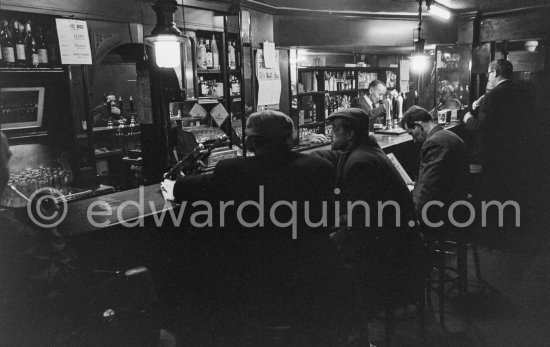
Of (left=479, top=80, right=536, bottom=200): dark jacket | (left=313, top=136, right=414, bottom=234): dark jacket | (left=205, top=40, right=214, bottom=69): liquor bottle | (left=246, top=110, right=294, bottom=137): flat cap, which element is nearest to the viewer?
(left=246, top=110, right=294, bottom=137): flat cap

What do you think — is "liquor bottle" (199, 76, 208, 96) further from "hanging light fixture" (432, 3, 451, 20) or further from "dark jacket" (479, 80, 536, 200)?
"hanging light fixture" (432, 3, 451, 20)

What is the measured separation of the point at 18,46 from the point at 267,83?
2968 mm

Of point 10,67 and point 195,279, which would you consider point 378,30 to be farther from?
point 195,279

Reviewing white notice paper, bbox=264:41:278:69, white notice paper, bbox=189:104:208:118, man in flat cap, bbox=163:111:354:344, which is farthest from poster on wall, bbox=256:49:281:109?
man in flat cap, bbox=163:111:354:344

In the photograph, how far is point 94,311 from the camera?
2029mm

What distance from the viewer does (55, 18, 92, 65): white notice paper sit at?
4.29 m

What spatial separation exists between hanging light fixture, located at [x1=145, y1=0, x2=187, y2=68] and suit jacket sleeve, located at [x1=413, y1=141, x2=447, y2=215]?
6.44ft

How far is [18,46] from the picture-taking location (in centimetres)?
446

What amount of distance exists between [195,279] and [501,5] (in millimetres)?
7131

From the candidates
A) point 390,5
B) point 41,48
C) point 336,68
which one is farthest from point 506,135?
point 41,48

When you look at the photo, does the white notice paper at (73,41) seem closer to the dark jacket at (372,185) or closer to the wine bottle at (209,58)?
the wine bottle at (209,58)

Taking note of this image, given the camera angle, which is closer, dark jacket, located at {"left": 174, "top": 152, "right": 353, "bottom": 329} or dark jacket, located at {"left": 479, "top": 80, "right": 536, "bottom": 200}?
dark jacket, located at {"left": 174, "top": 152, "right": 353, "bottom": 329}

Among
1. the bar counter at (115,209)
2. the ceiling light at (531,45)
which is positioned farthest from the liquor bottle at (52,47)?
the ceiling light at (531,45)

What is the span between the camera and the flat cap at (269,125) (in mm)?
2115
